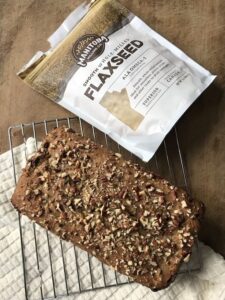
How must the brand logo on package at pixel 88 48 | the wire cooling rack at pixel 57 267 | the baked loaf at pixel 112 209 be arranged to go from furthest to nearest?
the brand logo on package at pixel 88 48, the wire cooling rack at pixel 57 267, the baked loaf at pixel 112 209

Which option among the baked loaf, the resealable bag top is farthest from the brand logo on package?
the baked loaf

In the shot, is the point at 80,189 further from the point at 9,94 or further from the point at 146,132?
the point at 9,94

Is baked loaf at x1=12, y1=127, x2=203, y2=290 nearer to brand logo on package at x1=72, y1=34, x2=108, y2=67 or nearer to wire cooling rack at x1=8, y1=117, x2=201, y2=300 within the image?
wire cooling rack at x1=8, y1=117, x2=201, y2=300

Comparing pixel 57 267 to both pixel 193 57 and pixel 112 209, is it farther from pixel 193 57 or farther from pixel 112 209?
pixel 193 57

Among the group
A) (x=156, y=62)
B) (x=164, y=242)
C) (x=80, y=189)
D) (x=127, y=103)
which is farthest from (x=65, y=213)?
(x=156, y=62)

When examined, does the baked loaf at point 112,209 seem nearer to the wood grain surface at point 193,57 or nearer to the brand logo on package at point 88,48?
the wood grain surface at point 193,57

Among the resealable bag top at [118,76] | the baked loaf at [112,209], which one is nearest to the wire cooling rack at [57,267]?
the baked loaf at [112,209]

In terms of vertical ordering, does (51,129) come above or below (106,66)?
below
